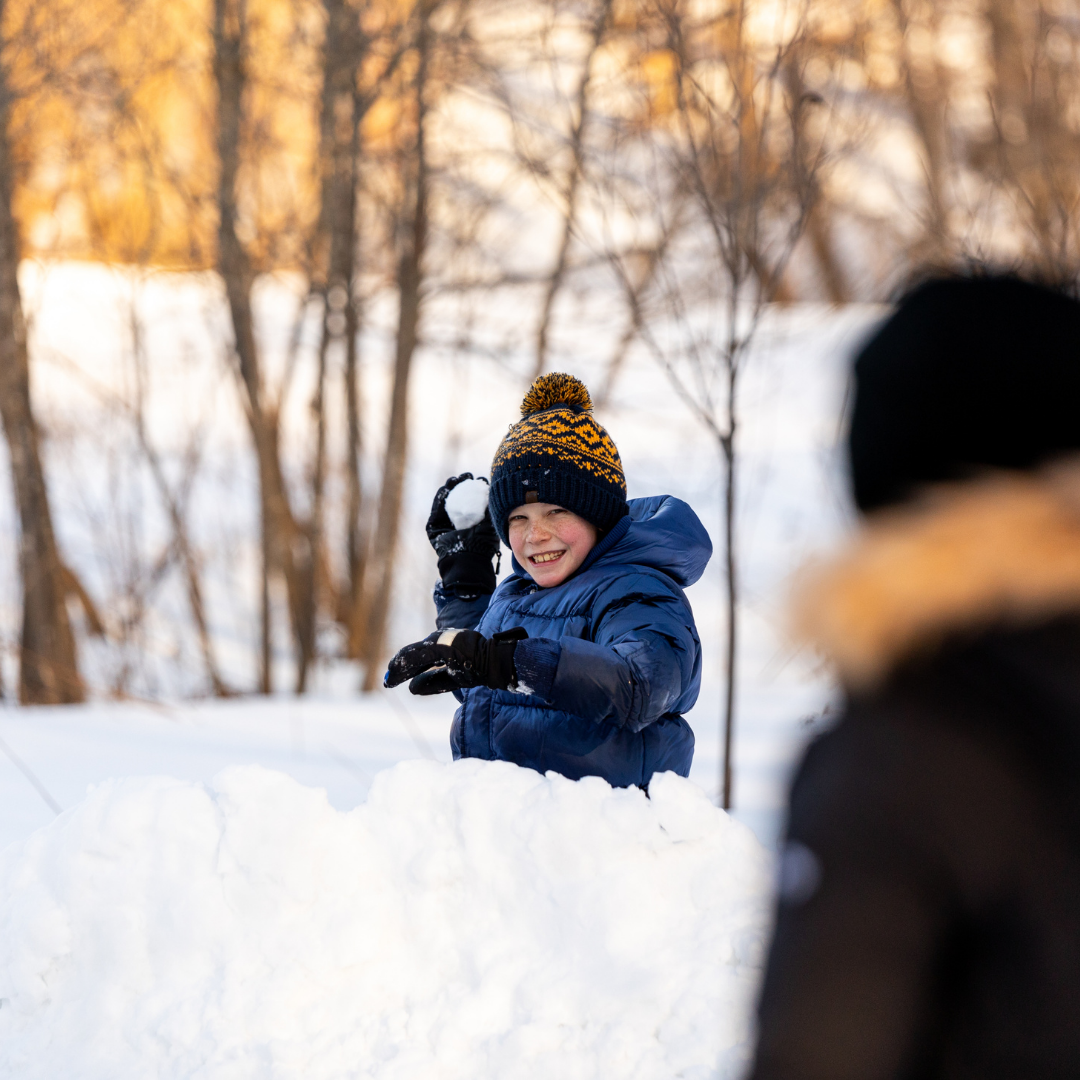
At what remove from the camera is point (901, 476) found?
2.86 feet

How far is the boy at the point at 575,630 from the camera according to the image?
235 centimetres

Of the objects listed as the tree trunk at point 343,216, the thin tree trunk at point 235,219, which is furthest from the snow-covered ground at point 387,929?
the tree trunk at point 343,216

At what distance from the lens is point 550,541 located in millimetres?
2723

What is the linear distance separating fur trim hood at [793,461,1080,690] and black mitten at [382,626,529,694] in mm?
1537

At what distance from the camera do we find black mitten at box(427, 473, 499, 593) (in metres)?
3.04

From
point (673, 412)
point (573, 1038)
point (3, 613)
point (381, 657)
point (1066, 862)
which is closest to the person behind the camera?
point (1066, 862)

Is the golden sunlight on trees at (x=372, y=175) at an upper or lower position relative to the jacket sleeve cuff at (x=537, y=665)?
upper

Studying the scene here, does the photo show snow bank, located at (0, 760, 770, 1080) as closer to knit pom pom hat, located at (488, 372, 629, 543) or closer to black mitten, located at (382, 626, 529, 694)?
black mitten, located at (382, 626, 529, 694)

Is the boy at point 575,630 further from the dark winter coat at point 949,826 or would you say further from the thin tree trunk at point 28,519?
the thin tree trunk at point 28,519

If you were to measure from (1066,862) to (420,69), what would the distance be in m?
7.31

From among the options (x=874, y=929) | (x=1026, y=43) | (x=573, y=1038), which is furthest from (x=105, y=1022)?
(x=1026, y=43)

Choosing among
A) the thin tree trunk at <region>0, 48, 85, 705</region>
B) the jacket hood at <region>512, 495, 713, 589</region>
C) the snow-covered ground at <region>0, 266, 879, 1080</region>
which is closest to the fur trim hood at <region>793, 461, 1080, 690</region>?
the snow-covered ground at <region>0, 266, 879, 1080</region>

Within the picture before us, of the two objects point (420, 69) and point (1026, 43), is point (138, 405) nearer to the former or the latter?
point (420, 69)

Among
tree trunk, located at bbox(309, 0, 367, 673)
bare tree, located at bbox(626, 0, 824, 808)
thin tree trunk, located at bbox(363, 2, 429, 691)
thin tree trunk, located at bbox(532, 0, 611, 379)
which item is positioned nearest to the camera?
bare tree, located at bbox(626, 0, 824, 808)
